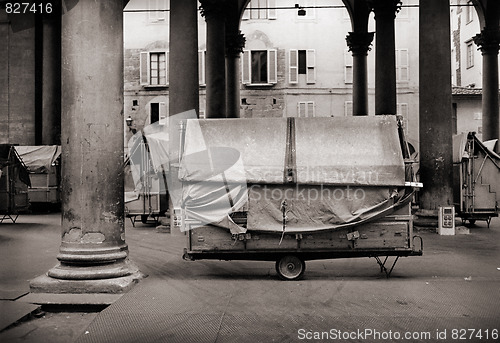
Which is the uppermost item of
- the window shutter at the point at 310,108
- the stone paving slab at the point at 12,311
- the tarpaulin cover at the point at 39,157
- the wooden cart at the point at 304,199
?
the window shutter at the point at 310,108

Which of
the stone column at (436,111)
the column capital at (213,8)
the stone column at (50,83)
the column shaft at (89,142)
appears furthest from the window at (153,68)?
the column shaft at (89,142)

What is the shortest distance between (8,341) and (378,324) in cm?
385

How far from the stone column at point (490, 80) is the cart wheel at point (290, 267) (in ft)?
55.4

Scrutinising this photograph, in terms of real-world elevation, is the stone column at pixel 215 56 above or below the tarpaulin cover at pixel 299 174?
above

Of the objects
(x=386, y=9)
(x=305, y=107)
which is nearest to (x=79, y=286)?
(x=386, y=9)

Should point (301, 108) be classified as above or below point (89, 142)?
above

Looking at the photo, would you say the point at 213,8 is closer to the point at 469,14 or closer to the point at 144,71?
the point at 144,71

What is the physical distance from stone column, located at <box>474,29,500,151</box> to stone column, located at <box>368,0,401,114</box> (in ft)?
19.4

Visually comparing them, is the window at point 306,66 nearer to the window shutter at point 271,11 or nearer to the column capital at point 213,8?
the window shutter at point 271,11

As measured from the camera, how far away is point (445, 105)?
1362cm

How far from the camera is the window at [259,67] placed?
34500 mm

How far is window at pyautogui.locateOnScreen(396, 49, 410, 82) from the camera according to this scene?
113 feet

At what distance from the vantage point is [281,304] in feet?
21.9

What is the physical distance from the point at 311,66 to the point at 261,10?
493 centimetres
